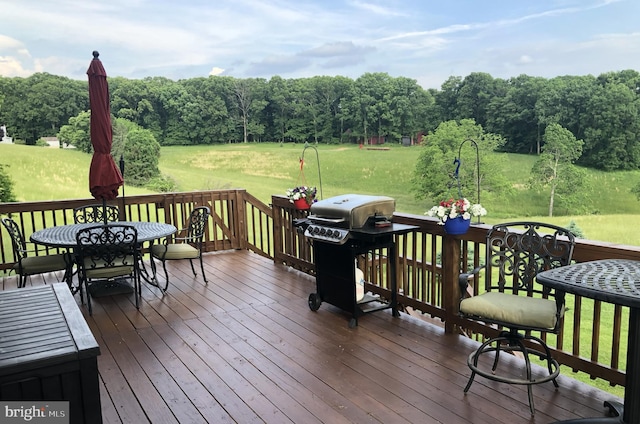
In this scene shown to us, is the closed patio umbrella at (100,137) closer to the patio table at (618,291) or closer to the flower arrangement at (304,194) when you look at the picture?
the flower arrangement at (304,194)

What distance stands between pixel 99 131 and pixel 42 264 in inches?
57.0

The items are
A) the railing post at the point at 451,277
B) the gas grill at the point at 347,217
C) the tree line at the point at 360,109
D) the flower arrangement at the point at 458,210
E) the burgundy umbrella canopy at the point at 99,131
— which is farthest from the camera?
the tree line at the point at 360,109

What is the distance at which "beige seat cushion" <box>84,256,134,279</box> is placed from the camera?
4383mm

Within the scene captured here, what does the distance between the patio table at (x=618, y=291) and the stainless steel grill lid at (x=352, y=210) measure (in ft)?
5.66

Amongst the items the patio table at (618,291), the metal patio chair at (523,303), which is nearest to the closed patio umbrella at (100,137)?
the metal patio chair at (523,303)

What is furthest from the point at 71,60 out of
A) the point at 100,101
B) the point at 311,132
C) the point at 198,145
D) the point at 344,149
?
the point at 100,101

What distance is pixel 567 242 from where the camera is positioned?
2.72 meters

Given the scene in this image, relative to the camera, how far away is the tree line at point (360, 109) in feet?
53.2

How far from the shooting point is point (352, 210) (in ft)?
12.3

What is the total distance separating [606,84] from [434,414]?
18566 mm

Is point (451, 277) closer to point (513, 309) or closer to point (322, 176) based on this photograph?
point (513, 309)

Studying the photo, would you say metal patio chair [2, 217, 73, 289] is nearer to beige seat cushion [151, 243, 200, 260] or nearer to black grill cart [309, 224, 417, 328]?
beige seat cushion [151, 243, 200, 260]

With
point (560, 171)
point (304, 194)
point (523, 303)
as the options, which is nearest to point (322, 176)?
point (560, 171)

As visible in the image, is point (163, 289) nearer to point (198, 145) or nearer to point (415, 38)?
point (198, 145)
